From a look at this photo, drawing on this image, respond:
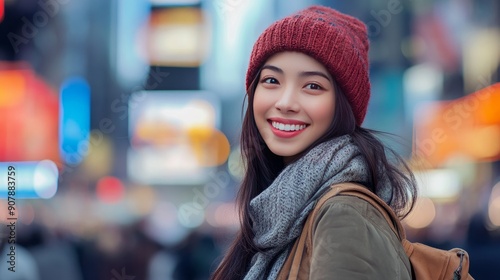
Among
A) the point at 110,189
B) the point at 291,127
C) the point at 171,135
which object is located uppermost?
the point at 291,127

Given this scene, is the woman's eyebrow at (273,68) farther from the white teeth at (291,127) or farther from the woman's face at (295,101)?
the white teeth at (291,127)

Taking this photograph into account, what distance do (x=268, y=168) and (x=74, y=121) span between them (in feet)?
7.43

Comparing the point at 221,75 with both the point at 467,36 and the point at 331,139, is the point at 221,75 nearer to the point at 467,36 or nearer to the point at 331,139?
the point at 467,36

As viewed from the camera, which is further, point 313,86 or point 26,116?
point 26,116

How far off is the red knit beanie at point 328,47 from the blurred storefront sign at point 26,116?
2321mm

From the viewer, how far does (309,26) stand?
4.69 ft

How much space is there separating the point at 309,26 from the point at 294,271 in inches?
19.0

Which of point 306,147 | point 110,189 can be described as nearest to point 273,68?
point 306,147

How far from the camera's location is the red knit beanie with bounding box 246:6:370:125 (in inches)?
55.1

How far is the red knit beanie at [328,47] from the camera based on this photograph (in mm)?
1398

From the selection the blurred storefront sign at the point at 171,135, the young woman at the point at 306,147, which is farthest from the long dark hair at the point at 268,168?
the blurred storefront sign at the point at 171,135

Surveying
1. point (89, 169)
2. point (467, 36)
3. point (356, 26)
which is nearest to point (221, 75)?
point (89, 169)

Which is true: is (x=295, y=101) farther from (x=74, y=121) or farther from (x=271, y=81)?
(x=74, y=121)

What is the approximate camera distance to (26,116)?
11.9 feet
